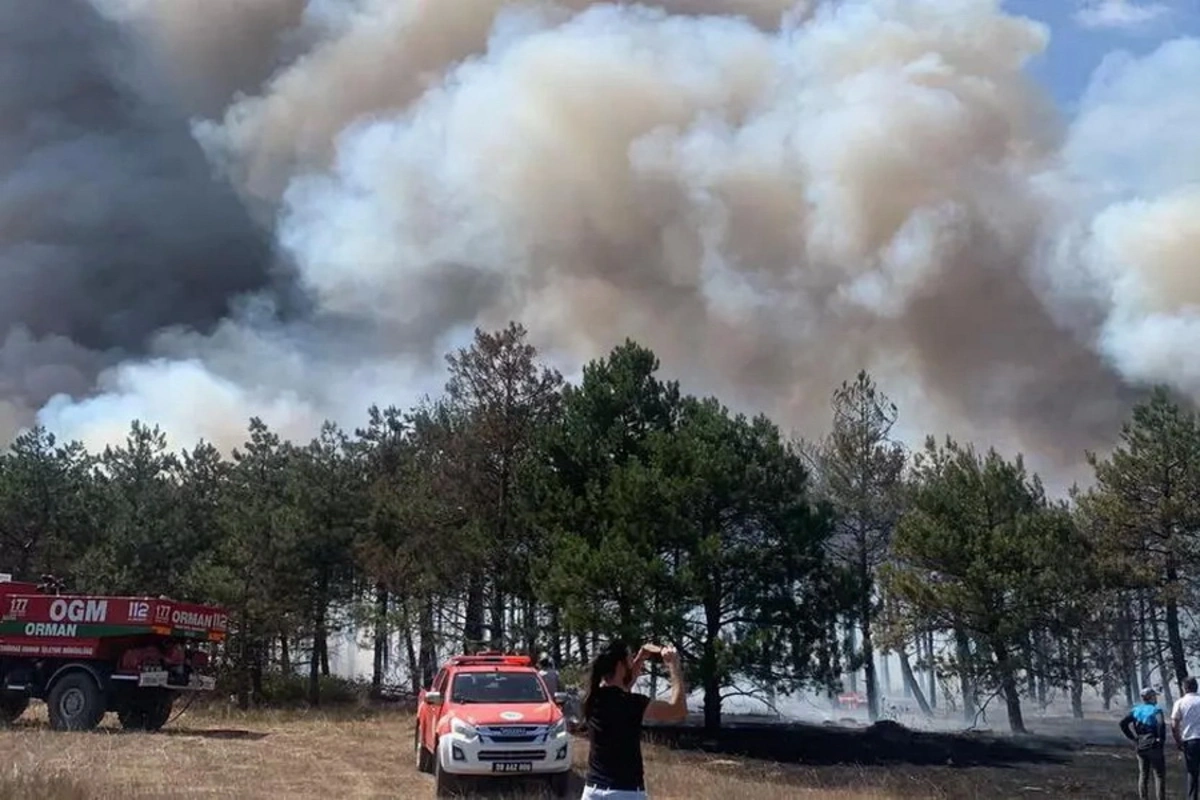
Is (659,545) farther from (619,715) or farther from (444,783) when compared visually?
→ (619,715)

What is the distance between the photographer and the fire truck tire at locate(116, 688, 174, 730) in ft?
72.7

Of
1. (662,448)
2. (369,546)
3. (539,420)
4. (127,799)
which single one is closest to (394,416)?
(369,546)

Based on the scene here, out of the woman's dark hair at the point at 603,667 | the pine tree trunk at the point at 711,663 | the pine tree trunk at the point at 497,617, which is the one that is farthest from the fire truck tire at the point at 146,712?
the woman's dark hair at the point at 603,667

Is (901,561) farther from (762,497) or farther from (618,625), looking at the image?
(618,625)

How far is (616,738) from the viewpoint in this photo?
19.4 ft

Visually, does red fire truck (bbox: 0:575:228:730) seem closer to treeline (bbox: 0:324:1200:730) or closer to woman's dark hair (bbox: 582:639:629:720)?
treeline (bbox: 0:324:1200:730)

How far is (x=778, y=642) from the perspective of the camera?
27.4m

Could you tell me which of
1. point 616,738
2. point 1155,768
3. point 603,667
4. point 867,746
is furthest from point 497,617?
point 616,738

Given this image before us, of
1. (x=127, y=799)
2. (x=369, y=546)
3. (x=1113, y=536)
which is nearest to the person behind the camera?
(x=127, y=799)

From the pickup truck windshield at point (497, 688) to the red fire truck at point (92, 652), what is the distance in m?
8.35

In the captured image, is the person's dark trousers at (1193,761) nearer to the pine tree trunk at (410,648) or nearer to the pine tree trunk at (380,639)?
the pine tree trunk at (410,648)

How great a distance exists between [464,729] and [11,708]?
13.0 metres

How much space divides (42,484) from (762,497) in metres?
22.4

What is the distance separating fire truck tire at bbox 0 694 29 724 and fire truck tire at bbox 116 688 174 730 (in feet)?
5.97
